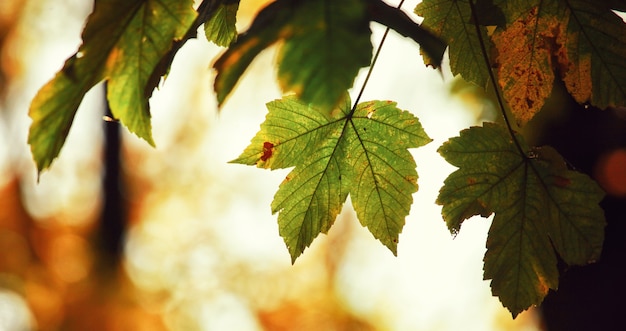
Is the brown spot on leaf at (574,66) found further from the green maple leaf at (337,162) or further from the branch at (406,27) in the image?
the branch at (406,27)

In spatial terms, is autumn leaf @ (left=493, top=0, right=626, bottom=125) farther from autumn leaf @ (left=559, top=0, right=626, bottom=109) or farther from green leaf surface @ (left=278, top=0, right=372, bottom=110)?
green leaf surface @ (left=278, top=0, right=372, bottom=110)

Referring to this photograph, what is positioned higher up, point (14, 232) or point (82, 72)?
point (14, 232)

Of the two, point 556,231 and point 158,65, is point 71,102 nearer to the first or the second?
point 158,65

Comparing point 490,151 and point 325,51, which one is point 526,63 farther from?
point 325,51

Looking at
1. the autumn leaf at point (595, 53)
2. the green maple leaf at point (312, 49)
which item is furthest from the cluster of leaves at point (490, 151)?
the green maple leaf at point (312, 49)

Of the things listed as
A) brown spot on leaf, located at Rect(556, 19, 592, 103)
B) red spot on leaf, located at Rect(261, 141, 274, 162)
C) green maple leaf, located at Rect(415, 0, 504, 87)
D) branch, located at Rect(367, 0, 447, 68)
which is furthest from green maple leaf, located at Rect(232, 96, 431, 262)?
branch, located at Rect(367, 0, 447, 68)

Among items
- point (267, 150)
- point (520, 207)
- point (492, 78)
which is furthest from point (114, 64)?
point (520, 207)

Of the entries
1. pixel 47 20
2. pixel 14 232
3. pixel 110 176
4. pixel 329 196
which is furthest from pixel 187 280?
pixel 329 196
